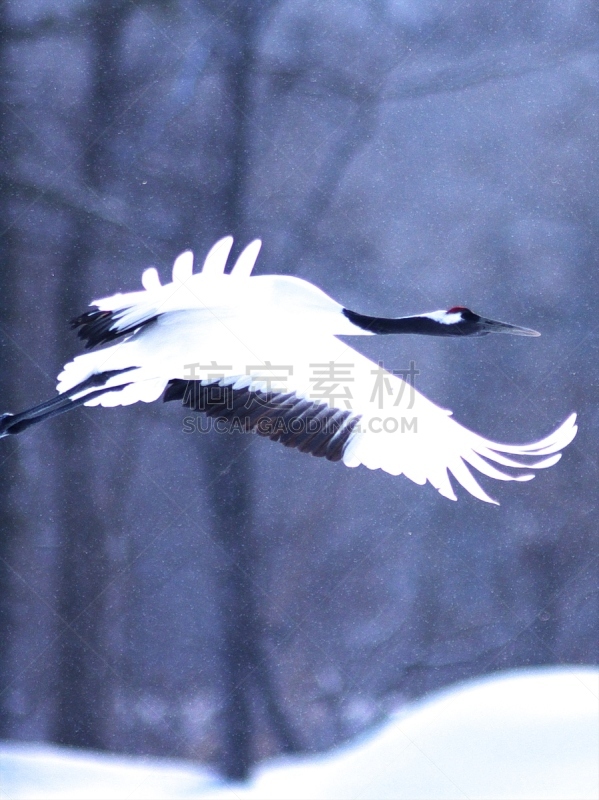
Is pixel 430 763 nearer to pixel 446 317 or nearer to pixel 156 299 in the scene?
pixel 446 317

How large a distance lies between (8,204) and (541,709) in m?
1.16

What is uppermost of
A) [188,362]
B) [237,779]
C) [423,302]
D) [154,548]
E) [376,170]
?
[376,170]

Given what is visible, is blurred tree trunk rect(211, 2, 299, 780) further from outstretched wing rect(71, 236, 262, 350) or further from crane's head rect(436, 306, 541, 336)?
crane's head rect(436, 306, 541, 336)

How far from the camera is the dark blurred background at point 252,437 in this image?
1262mm

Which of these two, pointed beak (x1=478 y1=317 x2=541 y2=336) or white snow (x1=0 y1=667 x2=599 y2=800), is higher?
pointed beak (x1=478 y1=317 x2=541 y2=336)

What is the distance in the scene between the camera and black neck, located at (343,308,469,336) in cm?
123

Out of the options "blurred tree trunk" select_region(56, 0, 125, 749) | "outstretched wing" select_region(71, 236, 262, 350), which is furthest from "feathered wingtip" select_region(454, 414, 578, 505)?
"blurred tree trunk" select_region(56, 0, 125, 749)

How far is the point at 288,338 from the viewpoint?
120 cm

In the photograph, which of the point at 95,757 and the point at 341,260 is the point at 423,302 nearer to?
the point at 341,260

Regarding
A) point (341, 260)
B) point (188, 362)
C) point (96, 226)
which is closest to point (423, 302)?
point (341, 260)

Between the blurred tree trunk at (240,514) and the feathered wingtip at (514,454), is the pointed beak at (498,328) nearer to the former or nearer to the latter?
the feathered wingtip at (514,454)

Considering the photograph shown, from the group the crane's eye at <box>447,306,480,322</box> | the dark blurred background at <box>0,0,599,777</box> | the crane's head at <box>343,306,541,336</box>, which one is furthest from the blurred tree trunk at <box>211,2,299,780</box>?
the crane's eye at <box>447,306,480,322</box>

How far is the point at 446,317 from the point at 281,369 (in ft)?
0.86

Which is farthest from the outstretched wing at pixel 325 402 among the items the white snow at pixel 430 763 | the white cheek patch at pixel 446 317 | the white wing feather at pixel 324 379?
the white snow at pixel 430 763
